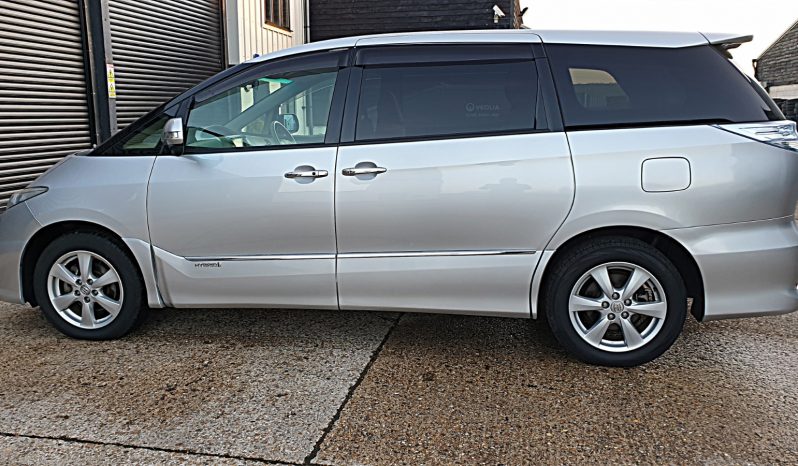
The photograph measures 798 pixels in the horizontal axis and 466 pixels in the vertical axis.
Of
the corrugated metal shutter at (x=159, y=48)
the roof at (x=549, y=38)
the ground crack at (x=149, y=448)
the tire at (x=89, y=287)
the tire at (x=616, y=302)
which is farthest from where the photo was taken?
the corrugated metal shutter at (x=159, y=48)

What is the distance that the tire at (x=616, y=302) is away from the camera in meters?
3.60

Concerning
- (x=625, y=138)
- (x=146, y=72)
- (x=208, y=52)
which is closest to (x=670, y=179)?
(x=625, y=138)

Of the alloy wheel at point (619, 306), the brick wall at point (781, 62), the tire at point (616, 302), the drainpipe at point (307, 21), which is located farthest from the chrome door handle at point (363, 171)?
the brick wall at point (781, 62)

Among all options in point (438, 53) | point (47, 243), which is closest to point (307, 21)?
point (47, 243)

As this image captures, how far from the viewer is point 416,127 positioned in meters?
3.79

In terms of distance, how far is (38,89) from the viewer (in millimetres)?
7676

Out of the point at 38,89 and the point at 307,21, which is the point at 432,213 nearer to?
the point at 38,89

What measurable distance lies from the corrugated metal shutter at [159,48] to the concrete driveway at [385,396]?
18.1ft

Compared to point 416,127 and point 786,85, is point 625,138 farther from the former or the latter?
point 786,85

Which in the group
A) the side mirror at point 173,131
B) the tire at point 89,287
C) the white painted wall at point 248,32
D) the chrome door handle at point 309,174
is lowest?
the tire at point 89,287

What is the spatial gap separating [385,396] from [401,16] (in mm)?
13576

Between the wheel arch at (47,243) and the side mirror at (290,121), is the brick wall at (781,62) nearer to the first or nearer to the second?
the side mirror at (290,121)

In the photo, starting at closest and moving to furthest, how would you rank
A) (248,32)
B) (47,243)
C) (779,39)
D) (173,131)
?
1. (173,131)
2. (47,243)
3. (248,32)
4. (779,39)

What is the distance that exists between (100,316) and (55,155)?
458 cm
